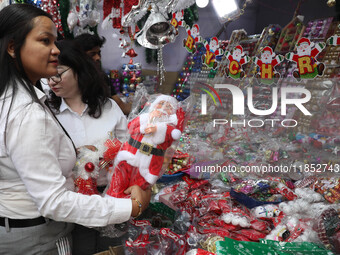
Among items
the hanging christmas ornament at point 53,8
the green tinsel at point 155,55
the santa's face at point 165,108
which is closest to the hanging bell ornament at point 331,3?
the santa's face at point 165,108

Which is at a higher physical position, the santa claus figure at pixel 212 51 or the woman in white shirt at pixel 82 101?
the santa claus figure at pixel 212 51

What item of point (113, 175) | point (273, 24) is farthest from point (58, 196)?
point (273, 24)

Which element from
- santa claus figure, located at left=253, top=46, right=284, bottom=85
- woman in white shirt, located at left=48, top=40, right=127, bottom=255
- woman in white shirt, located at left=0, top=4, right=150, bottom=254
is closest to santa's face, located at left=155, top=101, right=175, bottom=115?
woman in white shirt, located at left=0, top=4, right=150, bottom=254

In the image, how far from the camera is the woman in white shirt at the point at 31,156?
95cm

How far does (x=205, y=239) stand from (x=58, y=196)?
2.03 ft

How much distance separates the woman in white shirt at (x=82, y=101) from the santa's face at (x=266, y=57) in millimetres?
1094

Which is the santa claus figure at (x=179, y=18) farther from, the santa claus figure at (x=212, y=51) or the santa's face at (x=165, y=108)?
the santa's face at (x=165, y=108)

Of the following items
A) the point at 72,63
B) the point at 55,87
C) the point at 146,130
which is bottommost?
the point at 146,130

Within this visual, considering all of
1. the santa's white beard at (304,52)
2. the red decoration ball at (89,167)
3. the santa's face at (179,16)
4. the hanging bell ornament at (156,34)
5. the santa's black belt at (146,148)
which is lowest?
the red decoration ball at (89,167)

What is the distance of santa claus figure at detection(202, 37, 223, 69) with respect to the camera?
8.11 feet

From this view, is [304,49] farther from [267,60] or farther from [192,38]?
[192,38]

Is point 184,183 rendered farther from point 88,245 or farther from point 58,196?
point 58,196

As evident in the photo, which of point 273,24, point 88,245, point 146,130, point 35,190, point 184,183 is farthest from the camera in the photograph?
point 273,24

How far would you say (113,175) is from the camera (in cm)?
128
